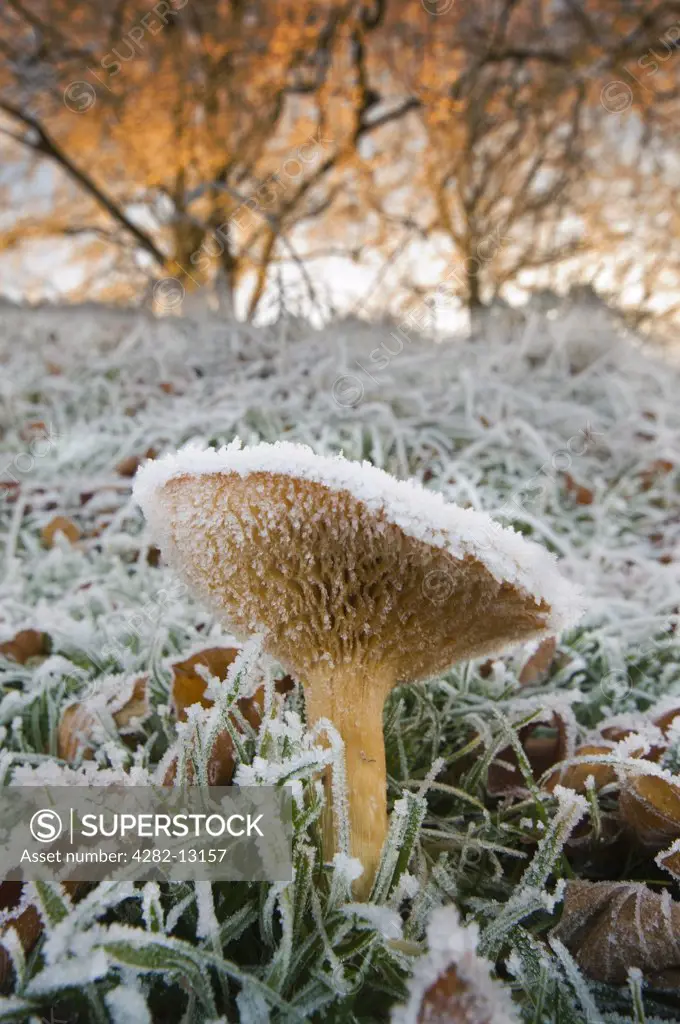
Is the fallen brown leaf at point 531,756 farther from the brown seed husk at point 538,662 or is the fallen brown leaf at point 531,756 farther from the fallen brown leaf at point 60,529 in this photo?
the fallen brown leaf at point 60,529

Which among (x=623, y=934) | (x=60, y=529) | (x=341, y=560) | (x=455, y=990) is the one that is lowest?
(x=623, y=934)

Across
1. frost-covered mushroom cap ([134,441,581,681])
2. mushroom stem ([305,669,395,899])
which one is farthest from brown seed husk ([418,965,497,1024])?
frost-covered mushroom cap ([134,441,581,681])

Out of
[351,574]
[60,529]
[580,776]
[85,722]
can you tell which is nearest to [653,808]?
[580,776]

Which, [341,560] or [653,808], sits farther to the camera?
[653,808]

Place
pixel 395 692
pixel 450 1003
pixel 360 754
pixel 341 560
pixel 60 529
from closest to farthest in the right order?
pixel 450 1003 < pixel 341 560 < pixel 360 754 < pixel 395 692 < pixel 60 529

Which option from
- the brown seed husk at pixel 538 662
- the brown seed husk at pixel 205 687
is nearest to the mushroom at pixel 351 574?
the brown seed husk at pixel 205 687

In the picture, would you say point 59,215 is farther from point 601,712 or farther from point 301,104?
point 601,712

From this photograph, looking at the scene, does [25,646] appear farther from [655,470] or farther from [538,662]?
[655,470]
